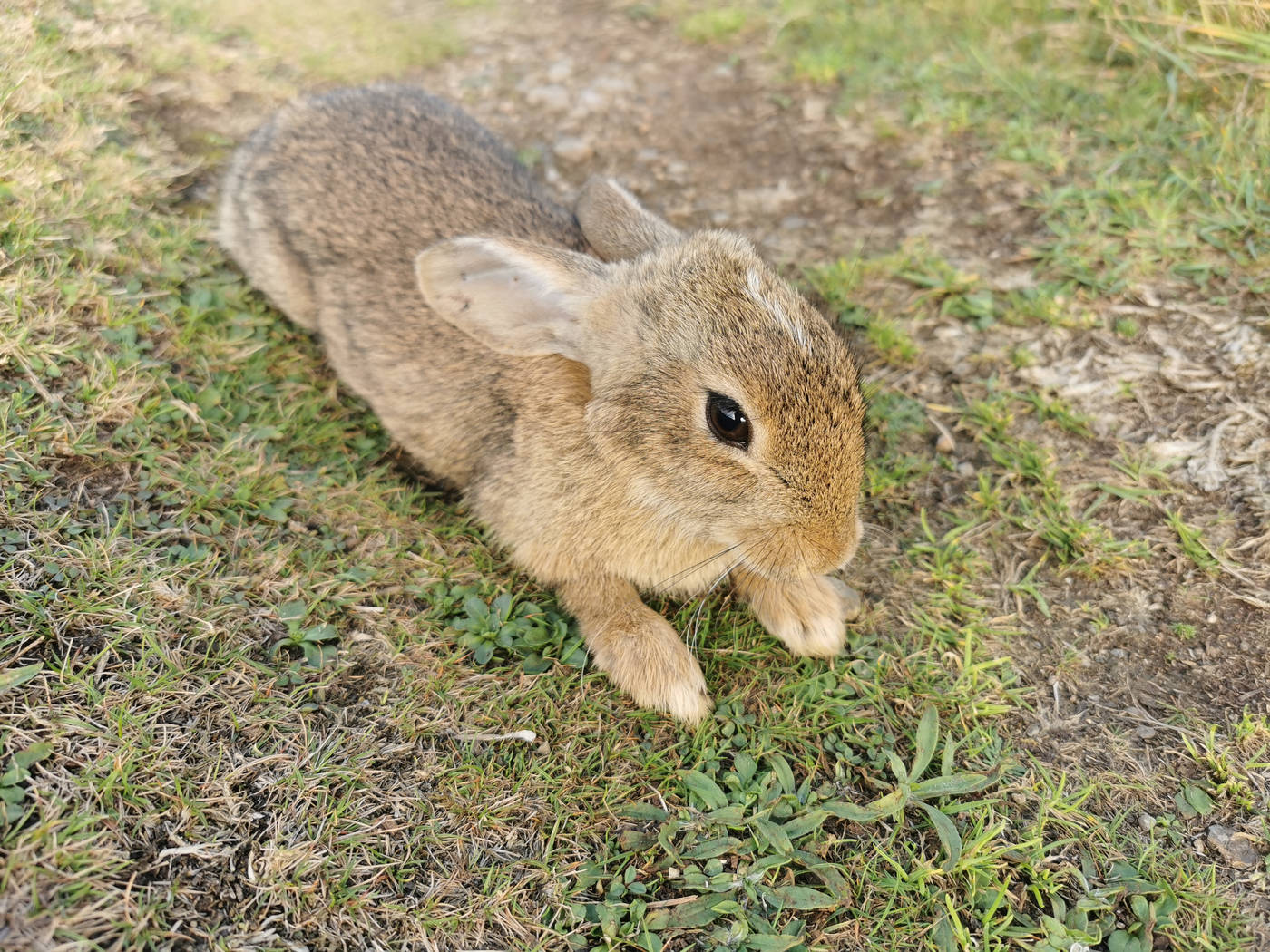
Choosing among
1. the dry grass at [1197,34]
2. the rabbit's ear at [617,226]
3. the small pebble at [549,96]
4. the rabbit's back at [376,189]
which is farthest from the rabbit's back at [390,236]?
the dry grass at [1197,34]

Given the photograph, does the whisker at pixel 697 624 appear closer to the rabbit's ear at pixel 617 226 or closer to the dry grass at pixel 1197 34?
the rabbit's ear at pixel 617 226

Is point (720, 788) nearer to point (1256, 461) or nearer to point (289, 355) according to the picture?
point (1256, 461)

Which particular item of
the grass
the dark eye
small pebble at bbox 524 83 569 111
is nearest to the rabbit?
the dark eye

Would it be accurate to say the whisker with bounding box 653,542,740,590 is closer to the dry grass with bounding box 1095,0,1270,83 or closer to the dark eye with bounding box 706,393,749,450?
the dark eye with bounding box 706,393,749,450

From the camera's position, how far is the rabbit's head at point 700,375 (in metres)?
2.79

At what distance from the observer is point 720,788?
111 inches

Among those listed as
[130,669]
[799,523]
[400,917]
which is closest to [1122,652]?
[799,523]

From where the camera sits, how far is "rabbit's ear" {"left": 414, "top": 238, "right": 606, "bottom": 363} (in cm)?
323

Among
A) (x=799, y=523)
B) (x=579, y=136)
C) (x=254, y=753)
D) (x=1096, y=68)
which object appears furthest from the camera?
(x=579, y=136)

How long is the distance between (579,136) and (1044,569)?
4.03 m

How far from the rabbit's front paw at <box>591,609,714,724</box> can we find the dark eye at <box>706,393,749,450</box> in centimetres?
80

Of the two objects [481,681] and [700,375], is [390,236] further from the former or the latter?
[481,681]

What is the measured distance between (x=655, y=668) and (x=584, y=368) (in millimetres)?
1156

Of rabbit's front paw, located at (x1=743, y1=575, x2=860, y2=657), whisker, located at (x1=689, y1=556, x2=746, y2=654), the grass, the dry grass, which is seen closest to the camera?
the grass
